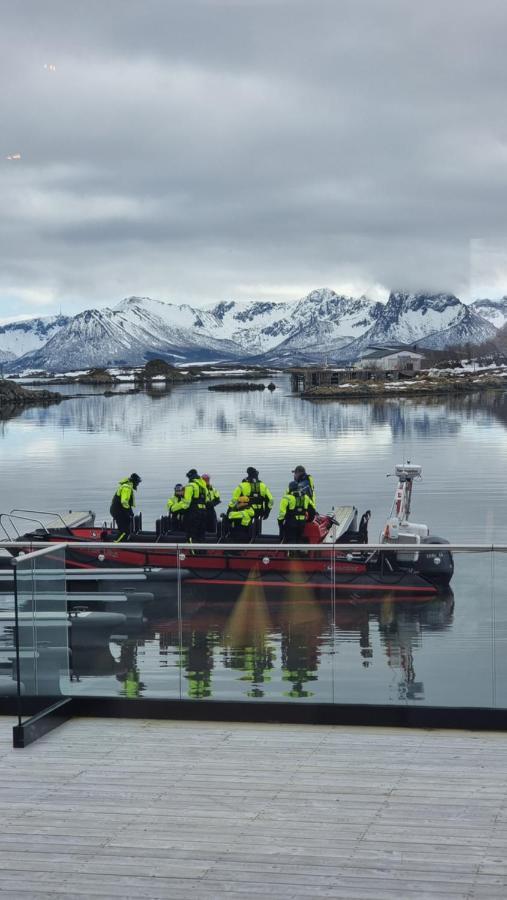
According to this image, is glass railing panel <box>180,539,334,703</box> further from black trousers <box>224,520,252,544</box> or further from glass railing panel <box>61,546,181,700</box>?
black trousers <box>224,520,252,544</box>

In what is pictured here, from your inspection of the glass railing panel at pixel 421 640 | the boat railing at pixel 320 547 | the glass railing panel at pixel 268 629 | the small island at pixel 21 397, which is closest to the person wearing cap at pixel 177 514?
the boat railing at pixel 320 547

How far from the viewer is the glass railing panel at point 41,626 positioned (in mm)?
7703

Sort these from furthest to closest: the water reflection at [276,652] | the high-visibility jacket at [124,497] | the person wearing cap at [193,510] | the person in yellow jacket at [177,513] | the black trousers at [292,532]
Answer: the high-visibility jacket at [124,497]
the person in yellow jacket at [177,513]
the person wearing cap at [193,510]
the black trousers at [292,532]
the water reflection at [276,652]

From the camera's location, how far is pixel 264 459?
64.2 metres

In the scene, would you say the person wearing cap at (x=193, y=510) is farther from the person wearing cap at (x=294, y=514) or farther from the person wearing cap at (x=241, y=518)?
the person wearing cap at (x=294, y=514)

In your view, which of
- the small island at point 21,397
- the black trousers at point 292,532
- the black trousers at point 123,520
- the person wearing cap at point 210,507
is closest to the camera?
the black trousers at point 292,532

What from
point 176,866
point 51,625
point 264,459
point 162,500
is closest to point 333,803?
point 176,866

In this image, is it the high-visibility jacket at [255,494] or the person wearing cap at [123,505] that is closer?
the high-visibility jacket at [255,494]

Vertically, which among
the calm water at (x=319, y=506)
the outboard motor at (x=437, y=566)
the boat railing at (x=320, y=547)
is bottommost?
the calm water at (x=319, y=506)

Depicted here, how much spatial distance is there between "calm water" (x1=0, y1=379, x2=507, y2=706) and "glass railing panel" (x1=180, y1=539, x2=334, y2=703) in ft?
0.04

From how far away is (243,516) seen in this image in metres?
19.1

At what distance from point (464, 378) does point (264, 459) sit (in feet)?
422

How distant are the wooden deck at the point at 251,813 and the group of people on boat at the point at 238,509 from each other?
10529 millimetres

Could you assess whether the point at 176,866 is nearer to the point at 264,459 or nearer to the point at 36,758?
the point at 36,758
